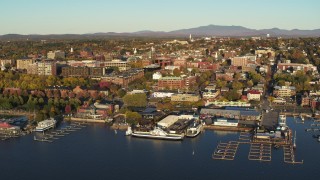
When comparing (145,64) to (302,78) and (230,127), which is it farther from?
(230,127)

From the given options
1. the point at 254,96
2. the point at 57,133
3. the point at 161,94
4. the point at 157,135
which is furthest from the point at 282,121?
the point at 57,133

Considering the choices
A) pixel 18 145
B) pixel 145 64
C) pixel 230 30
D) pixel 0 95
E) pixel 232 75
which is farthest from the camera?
pixel 230 30

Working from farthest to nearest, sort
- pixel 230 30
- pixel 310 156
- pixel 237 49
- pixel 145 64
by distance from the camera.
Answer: pixel 230 30 → pixel 237 49 → pixel 145 64 → pixel 310 156

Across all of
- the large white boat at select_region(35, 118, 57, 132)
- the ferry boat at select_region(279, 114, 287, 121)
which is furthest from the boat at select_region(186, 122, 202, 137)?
the large white boat at select_region(35, 118, 57, 132)

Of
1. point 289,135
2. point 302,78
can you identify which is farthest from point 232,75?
point 289,135

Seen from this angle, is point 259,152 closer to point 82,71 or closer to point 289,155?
point 289,155

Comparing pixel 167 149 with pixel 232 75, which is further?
pixel 232 75
